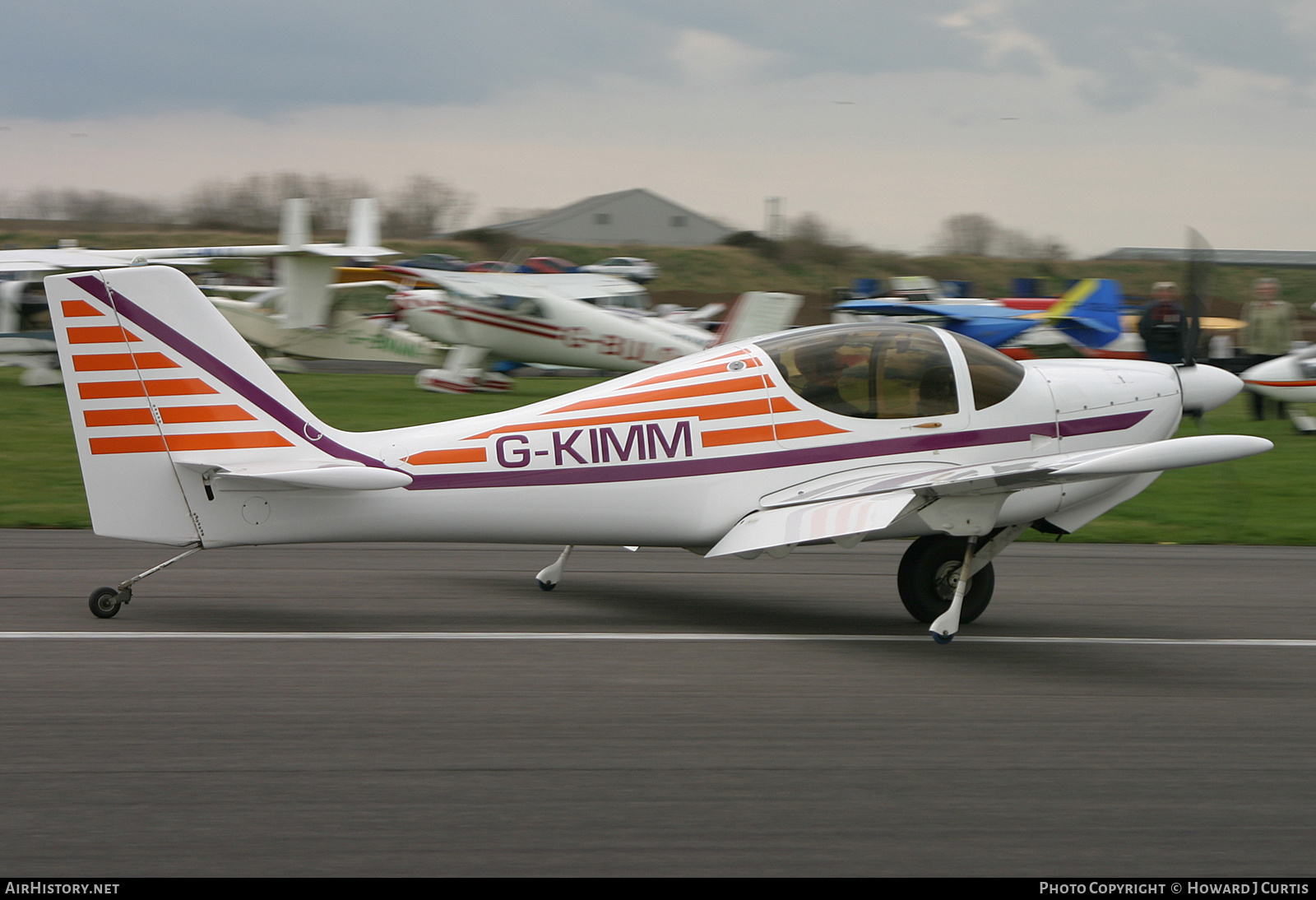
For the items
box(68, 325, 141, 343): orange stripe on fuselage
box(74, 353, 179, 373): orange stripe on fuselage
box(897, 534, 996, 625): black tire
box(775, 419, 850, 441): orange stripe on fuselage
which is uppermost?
box(68, 325, 141, 343): orange stripe on fuselage

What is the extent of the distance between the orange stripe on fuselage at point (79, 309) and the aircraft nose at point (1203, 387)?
250 inches

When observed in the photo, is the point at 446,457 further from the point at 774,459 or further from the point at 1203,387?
the point at 1203,387

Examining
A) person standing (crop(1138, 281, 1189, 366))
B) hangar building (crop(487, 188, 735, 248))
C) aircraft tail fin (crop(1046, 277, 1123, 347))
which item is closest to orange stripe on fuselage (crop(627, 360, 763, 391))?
person standing (crop(1138, 281, 1189, 366))

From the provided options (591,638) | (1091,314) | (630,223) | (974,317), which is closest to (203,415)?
(591,638)

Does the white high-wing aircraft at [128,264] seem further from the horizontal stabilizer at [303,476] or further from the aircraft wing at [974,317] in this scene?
the horizontal stabilizer at [303,476]

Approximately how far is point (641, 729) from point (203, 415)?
303 centimetres

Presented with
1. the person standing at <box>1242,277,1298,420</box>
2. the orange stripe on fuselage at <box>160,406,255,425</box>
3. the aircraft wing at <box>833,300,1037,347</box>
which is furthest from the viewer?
the aircraft wing at <box>833,300,1037,347</box>

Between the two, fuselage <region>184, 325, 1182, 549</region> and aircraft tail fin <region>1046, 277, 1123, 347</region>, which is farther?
aircraft tail fin <region>1046, 277, 1123, 347</region>

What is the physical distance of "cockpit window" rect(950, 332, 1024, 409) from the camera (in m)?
7.27

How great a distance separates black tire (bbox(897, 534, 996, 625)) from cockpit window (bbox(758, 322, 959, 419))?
771mm

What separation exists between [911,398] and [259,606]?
417 cm

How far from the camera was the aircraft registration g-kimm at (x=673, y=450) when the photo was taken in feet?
21.1

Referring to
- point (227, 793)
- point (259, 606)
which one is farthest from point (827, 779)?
point (259, 606)

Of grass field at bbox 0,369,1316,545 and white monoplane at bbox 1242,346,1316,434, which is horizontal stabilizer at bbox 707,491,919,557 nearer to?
grass field at bbox 0,369,1316,545
